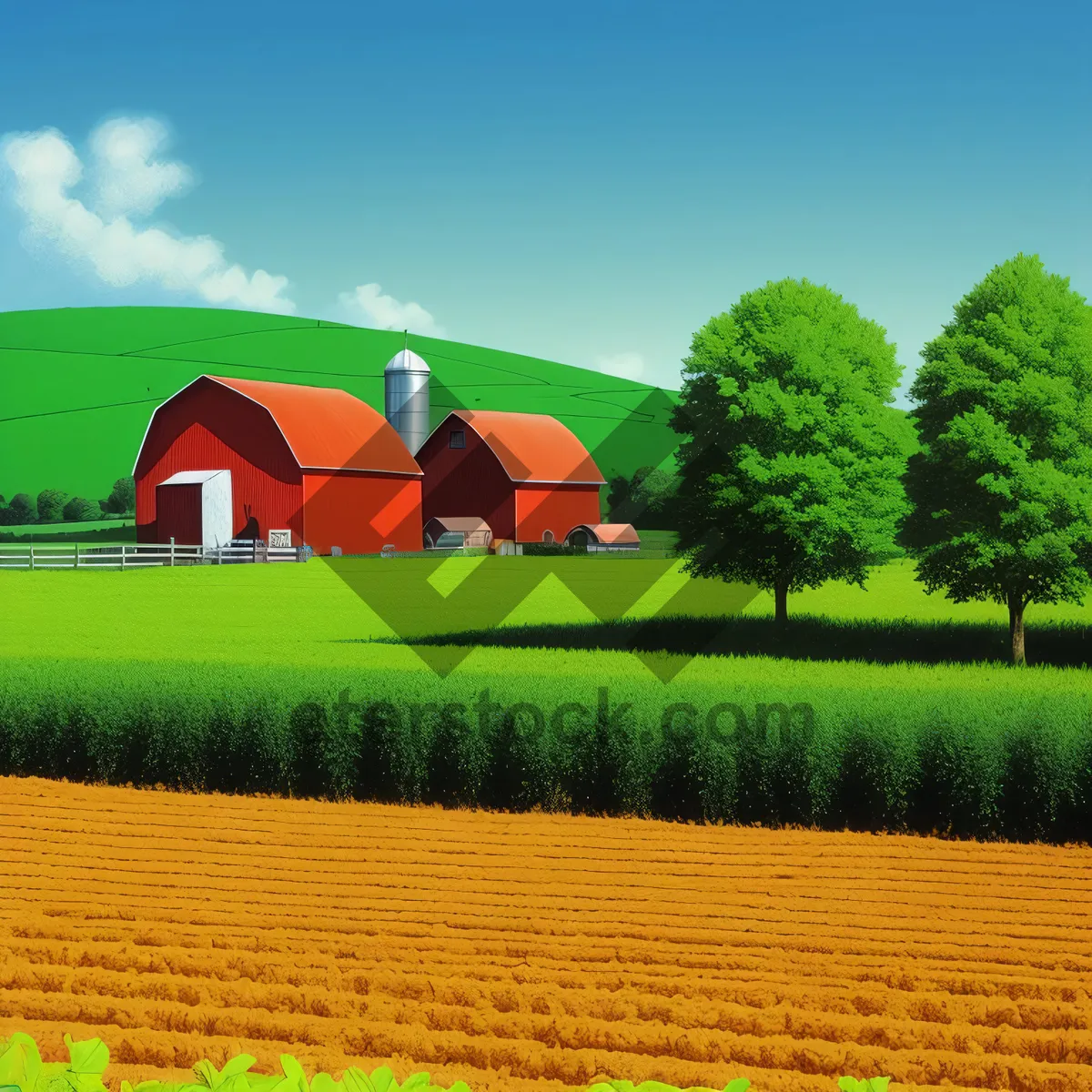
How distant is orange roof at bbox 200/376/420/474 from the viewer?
44797 millimetres

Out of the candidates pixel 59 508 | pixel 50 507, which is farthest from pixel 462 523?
pixel 50 507

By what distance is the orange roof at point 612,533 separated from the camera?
54.9 m

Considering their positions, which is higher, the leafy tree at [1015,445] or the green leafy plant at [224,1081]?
the leafy tree at [1015,445]

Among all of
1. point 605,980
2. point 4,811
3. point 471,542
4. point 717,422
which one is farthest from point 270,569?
point 605,980

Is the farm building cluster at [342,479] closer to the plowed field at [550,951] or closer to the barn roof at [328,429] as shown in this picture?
the barn roof at [328,429]

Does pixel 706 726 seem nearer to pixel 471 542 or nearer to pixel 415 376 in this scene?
pixel 471 542

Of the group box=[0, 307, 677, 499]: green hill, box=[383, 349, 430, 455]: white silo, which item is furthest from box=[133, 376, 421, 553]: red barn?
box=[0, 307, 677, 499]: green hill

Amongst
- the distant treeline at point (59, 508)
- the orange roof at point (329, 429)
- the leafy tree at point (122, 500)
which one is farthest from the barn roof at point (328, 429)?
the distant treeline at point (59, 508)

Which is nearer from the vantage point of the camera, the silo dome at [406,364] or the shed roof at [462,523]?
the shed roof at [462,523]

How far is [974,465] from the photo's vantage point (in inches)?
771

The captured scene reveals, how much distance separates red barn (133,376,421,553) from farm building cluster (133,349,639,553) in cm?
5

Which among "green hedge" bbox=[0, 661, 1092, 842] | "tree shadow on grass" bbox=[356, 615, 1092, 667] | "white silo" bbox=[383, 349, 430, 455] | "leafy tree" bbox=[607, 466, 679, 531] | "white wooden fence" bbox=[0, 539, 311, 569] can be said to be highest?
"white silo" bbox=[383, 349, 430, 455]

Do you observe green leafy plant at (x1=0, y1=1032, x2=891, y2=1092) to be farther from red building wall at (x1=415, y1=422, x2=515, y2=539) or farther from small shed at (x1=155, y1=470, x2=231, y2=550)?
red building wall at (x1=415, y1=422, x2=515, y2=539)

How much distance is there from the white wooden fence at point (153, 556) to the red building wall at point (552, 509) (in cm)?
1180
